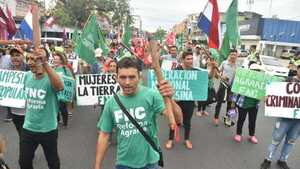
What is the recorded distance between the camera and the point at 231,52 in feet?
24.8

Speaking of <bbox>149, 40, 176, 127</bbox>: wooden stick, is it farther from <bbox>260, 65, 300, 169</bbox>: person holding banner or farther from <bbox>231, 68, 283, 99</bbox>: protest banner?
<bbox>231, 68, 283, 99</bbox>: protest banner

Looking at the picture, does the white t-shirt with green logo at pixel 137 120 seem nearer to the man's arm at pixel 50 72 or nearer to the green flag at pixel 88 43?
the man's arm at pixel 50 72

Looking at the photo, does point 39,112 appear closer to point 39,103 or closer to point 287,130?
point 39,103

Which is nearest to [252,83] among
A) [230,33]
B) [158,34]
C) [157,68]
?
[230,33]

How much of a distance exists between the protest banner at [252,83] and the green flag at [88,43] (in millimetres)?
3339

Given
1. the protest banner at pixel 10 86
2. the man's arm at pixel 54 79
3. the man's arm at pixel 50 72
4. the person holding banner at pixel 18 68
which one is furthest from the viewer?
the protest banner at pixel 10 86

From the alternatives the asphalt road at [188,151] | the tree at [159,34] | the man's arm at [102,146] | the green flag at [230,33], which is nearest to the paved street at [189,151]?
the asphalt road at [188,151]

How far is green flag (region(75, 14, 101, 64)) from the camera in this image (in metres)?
7.91

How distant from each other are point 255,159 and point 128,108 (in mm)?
3746

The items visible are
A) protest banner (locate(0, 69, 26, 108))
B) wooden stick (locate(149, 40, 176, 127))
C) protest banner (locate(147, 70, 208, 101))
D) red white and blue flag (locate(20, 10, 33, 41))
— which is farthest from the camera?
red white and blue flag (locate(20, 10, 33, 41))

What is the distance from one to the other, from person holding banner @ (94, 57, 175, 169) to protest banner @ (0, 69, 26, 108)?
2.59 m

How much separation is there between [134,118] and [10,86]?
330cm

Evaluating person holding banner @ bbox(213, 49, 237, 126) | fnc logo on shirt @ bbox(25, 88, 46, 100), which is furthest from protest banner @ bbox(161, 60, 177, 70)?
fnc logo on shirt @ bbox(25, 88, 46, 100)

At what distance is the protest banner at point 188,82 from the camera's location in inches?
253
